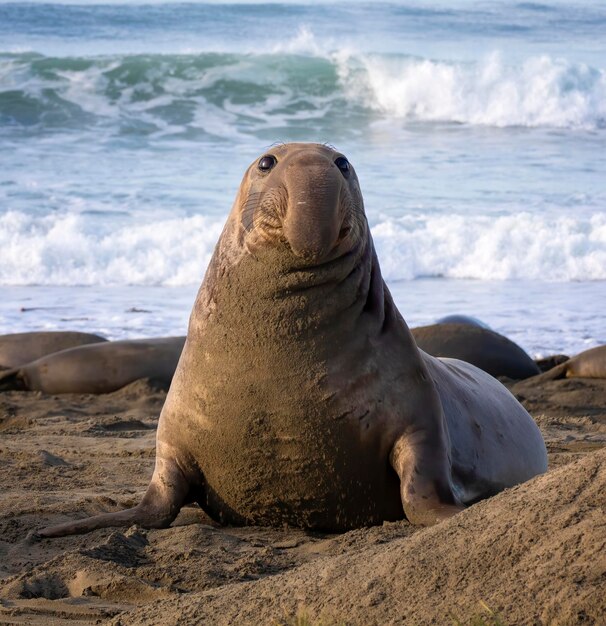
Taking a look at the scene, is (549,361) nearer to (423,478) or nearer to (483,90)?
(423,478)

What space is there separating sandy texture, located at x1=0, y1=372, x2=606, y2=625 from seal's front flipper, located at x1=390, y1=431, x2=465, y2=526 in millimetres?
83

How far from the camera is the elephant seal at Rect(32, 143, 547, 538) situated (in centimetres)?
422

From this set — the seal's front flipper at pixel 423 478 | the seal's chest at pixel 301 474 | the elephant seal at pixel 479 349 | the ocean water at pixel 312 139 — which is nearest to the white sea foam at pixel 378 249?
the ocean water at pixel 312 139

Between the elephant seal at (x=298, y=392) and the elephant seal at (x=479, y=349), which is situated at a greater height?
the elephant seal at (x=298, y=392)

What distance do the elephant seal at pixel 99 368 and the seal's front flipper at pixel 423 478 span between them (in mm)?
4903

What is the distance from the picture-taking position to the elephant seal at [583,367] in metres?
9.38

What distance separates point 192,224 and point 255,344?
12.0 metres

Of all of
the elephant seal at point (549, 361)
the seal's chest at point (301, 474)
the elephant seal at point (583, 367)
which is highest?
the seal's chest at point (301, 474)

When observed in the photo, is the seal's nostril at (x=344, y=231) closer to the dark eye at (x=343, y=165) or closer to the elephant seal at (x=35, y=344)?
the dark eye at (x=343, y=165)

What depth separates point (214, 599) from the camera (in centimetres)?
311

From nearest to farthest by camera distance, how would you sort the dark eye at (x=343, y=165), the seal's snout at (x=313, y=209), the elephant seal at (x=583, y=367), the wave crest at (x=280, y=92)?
the seal's snout at (x=313, y=209)
the dark eye at (x=343, y=165)
the elephant seal at (x=583, y=367)
the wave crest at (x=280, y=92)

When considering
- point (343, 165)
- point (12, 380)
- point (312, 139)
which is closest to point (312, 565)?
point (343, 165)

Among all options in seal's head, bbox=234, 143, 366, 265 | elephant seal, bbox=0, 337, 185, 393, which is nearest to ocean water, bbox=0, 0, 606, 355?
elephant seal, bbox=0, 337, 185, 393

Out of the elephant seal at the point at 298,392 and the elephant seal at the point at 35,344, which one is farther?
the elephant seal at the point at 35,344
